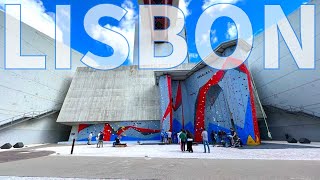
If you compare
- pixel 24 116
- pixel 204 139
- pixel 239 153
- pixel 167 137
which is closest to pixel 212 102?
pixel 167 137

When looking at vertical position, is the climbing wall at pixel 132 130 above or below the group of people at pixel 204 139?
above

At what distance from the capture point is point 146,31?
51.6 metres

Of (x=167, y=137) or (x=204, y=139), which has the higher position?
(x=167, y=137)

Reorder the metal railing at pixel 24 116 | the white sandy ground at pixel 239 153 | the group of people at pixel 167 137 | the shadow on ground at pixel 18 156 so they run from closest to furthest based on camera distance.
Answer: the white sandy ground at pixel 239 153, the shadow on ground at pixel 18 156, the metal railing at pixel 24 116, the group of people at pixel 167 137

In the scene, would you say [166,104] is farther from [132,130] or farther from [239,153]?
[239,153]

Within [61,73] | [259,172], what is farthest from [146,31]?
[259,172]

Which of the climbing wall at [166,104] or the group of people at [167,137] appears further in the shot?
the climbing wall at [166,104]

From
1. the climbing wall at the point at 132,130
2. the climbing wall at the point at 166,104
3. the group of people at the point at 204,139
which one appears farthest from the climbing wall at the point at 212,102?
the climbing wall at the point at 132,130

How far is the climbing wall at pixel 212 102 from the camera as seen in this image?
69.0 ft

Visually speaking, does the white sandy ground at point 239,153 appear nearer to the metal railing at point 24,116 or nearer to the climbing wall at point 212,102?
the climbing wall at point 212,102

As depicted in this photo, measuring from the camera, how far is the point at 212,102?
28.2 meters

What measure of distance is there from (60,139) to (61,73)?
30.1 feet

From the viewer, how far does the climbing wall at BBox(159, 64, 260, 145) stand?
21.0 meters

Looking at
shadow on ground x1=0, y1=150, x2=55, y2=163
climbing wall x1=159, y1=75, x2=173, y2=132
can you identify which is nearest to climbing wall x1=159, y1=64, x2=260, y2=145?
climbing wall x1=159, y1=75, x2=173, y2=132
